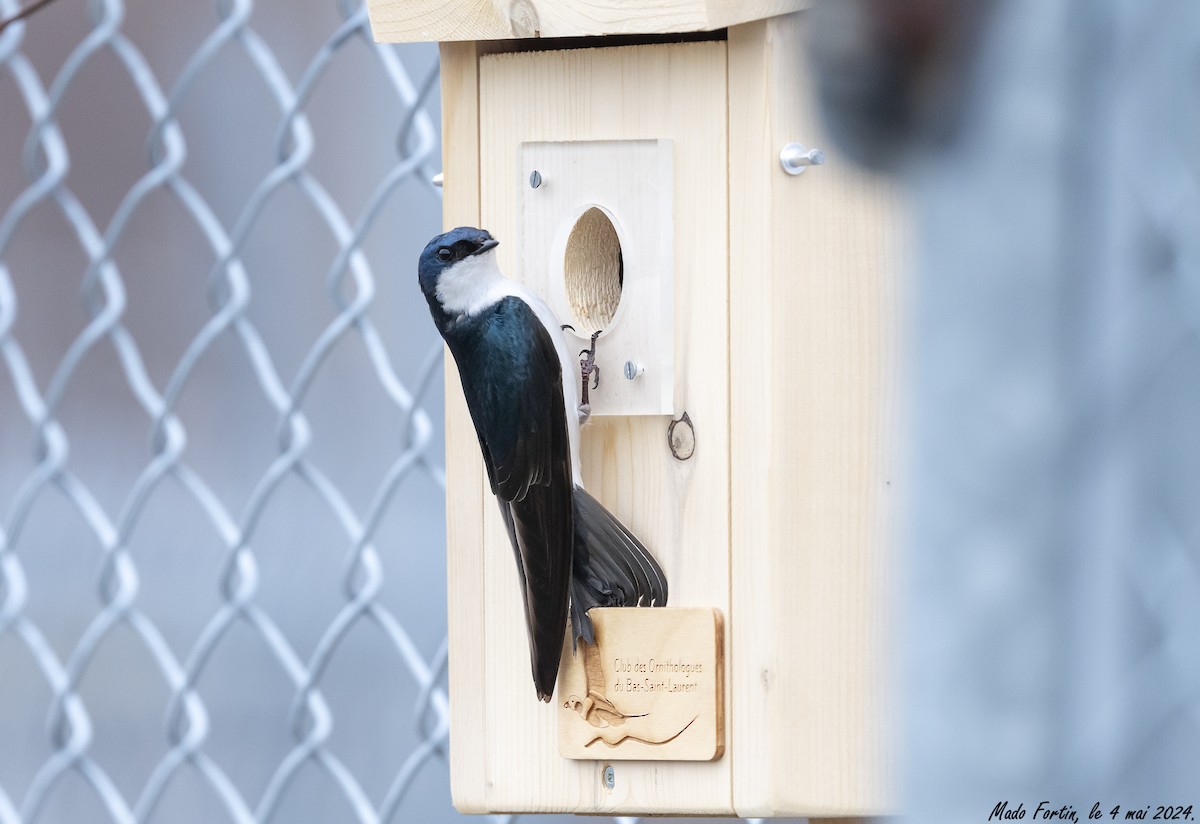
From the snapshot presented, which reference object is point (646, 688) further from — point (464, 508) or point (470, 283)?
point (470, 283)

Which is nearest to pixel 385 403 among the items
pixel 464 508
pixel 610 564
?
pixel 464 508

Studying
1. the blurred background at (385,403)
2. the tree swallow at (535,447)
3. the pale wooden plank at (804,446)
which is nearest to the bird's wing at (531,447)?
the tree swallow at (535,447)

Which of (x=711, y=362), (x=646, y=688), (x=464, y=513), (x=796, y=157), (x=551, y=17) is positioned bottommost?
(x=646, y=688)

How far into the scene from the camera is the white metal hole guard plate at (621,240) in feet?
3.40

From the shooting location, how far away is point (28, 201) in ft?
5.80

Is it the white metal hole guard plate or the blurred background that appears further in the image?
the white metal hole guard plate

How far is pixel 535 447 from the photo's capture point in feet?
3.27

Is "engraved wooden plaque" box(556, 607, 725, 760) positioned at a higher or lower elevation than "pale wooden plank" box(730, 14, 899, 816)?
lower

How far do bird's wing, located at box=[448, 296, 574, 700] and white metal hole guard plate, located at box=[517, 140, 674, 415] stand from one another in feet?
0.19

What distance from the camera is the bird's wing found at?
1.00m

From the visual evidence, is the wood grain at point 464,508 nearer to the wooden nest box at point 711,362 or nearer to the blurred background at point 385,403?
the wooden nest box at point 711,362

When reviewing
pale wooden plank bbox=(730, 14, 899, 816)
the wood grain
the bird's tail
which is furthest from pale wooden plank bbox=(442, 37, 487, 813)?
pale wooden plank bbox=(730, 14, 899, 816)

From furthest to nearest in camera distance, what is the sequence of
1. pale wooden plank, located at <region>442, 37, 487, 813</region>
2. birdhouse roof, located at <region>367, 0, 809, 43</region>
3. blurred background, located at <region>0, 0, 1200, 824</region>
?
pale wooden plank, located at <region>442, 37, 487, 813</region> < birdhouse roof, located at <region>367, 0, 809, 43</region> < blurred background, located at <region>0, 0, 1200, 824</region>

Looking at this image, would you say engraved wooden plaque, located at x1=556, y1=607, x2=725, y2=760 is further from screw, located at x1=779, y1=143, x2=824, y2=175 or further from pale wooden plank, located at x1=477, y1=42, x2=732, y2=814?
screw, located at x1=779, y1=143, x2=824, y2=175
